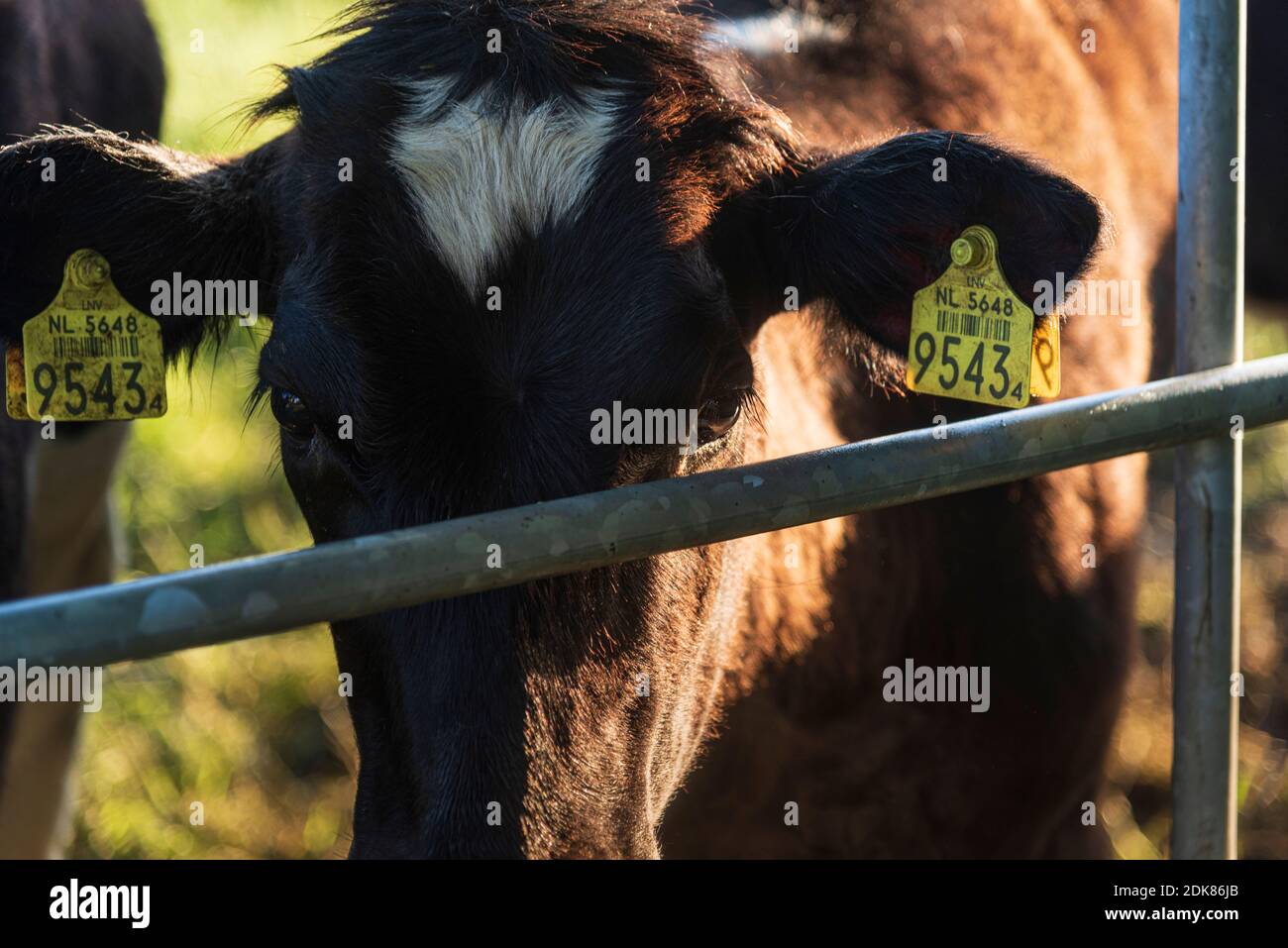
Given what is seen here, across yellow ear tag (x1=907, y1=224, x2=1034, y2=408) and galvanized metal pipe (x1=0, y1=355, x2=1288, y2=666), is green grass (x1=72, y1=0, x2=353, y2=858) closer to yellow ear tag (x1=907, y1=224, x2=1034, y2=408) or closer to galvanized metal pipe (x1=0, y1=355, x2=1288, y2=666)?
yellow ear tag (x1=907, y1=224, x2=1034, y2=408)

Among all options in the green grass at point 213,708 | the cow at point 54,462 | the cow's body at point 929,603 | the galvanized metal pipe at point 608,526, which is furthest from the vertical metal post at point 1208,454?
the cow at point 54,462

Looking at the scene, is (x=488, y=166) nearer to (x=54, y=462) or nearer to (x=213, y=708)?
(x=54, y=462)

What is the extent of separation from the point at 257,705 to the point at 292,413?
108 inches

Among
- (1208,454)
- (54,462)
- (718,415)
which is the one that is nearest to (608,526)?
(718,415)

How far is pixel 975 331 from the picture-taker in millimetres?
2301

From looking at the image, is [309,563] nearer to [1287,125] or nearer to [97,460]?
[97,460]

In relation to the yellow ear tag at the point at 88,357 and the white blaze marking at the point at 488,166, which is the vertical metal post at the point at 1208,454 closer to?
the white blaze marking at the point at 488,166

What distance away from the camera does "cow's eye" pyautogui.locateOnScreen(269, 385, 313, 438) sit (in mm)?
2184

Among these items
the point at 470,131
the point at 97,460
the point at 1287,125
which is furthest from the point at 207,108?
the point at 470,131

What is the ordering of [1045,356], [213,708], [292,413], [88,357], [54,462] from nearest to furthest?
1. [292,413]
2. [1045,356]
3. [88,357]
4. [54,462]
5. [213,708]

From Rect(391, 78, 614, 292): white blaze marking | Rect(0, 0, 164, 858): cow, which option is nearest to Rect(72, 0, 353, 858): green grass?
Rect(0, 0, 164, 858): cow

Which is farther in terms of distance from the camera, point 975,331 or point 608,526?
point 975,331

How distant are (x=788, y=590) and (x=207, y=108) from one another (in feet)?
19.8

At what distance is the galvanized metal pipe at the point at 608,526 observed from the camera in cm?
132
